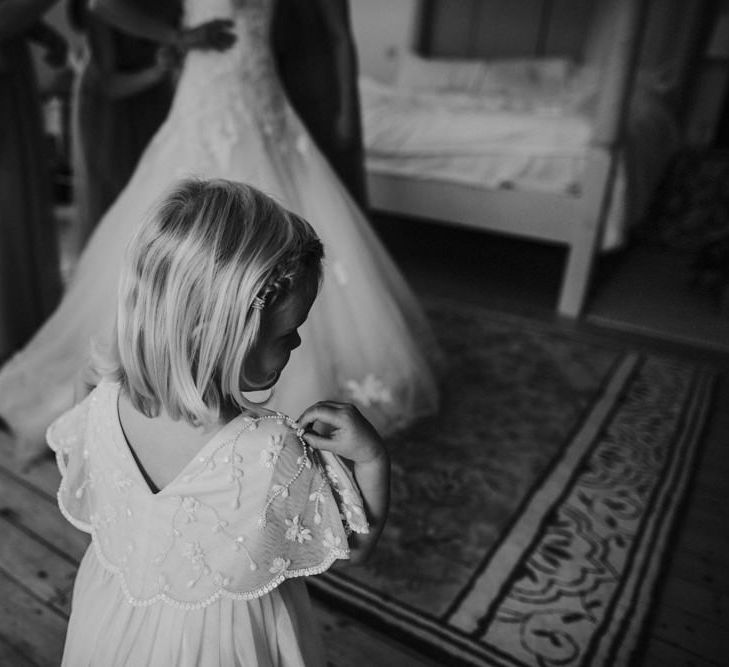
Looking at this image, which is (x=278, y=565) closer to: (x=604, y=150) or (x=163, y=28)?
(x=163, y=28)

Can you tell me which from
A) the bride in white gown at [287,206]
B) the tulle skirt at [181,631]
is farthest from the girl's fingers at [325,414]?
the bride in white gown at [287,206]

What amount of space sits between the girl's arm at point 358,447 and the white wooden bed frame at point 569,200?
2.43 metres

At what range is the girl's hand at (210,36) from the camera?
1.65 meters

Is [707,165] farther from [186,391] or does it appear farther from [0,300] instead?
[186,391]

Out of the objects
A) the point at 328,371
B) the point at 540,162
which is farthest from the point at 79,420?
the point at 540,162

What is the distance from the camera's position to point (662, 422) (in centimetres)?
205

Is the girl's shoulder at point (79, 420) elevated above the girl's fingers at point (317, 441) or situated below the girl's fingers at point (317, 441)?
below

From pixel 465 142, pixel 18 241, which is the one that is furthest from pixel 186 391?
pixel 465 142

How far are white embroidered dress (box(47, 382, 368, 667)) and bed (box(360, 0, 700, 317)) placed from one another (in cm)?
249

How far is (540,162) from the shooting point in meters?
3.01

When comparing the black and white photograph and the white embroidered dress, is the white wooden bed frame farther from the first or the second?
the white embroidered dress

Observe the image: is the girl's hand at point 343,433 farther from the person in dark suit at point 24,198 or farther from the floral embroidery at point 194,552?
the person in dark suit at point 24,198

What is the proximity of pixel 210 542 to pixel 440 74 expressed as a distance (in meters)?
5.01

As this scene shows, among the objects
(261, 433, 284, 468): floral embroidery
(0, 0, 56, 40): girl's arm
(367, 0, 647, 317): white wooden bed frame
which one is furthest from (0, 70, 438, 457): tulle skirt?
(367, 0, 647, 317): white wooden bed frame
